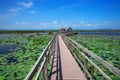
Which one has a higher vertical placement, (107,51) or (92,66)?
(92,66)

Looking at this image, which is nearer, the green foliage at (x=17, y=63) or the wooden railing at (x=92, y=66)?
the wooden railing at (x=92, y=66)

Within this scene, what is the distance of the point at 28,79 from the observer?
1.64 m

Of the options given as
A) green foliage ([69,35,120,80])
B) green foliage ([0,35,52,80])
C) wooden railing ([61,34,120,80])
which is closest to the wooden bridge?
wooden railing ([61,34,120,80])

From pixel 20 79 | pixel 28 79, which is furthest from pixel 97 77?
pixel 28 79

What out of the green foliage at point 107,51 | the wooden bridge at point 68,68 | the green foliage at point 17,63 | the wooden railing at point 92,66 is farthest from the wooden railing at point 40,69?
the green foliage at point 107,51

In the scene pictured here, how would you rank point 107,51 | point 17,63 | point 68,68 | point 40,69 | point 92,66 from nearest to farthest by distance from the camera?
point 40,69 → point 92,66 → point 68,68 → point 17,63 → point 107,51

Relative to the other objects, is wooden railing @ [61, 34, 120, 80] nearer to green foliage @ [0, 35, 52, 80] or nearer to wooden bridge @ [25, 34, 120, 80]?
wooden bridge @ [25, 34, 120, 80]

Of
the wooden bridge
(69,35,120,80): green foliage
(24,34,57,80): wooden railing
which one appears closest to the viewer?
(24,34,57,80): wooden railing

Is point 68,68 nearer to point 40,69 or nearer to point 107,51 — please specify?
point 40,69

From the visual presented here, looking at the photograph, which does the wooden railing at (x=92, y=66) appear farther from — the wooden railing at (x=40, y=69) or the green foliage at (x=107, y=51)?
the green foliage at (x=107, y=51)

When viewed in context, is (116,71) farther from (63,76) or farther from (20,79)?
(20,79)

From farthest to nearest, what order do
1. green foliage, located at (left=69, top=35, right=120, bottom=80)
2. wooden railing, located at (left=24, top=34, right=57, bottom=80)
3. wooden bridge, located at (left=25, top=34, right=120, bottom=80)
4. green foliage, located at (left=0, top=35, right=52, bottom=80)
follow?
green foliage, located at (left=69, top=35, right=120, bottom=80) < green foliage, located at (left=0, top=35, right=52, bottom=80) < wooden bridge, located at (left=25, top=34, right=120, bottom=80) < wooden railing, located at (left=24, top=34, right=57, bottom=80)

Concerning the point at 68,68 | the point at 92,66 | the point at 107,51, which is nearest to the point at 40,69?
the point at 92,66

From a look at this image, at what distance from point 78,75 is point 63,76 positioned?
20.5 inches
